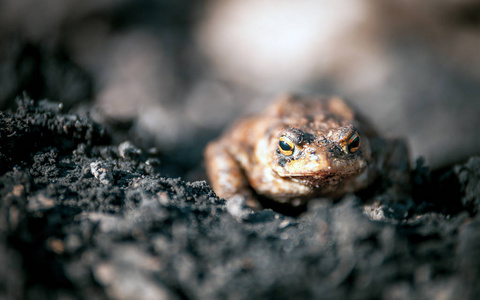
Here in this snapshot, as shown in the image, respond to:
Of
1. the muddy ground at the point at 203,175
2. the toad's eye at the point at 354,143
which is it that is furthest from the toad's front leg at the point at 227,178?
the toad's eye at the point at 354,143

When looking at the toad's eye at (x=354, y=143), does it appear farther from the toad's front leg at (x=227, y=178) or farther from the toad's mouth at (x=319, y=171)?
the toad's front leg at (x=227, y=178)

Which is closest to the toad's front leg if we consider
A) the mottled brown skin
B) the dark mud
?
the mottled brown skin

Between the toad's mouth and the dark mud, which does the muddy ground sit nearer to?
the dark mud

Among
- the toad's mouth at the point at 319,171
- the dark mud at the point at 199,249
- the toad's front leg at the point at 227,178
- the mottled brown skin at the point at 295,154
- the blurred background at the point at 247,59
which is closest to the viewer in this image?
the dark mud at the point at 199,249

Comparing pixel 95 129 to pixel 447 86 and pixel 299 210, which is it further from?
pixel 447 86

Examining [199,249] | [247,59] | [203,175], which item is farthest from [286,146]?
[247,59]
